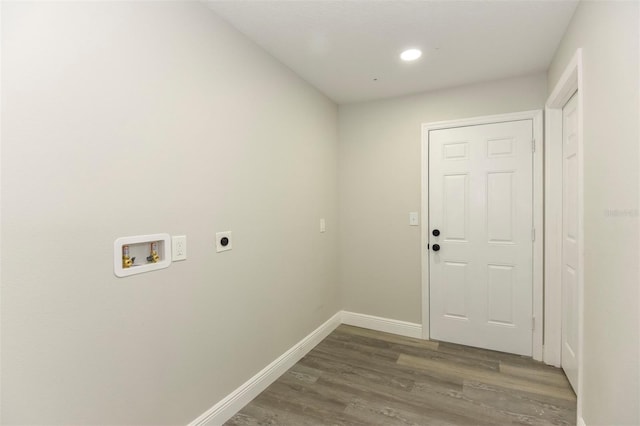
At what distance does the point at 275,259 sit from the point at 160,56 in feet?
5.04

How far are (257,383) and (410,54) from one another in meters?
2.70

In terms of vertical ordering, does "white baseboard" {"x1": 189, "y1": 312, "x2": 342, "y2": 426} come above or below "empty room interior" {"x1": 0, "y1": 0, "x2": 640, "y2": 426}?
below

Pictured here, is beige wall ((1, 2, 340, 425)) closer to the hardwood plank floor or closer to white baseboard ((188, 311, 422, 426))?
white baseboard ((188, 311, 422, 426))

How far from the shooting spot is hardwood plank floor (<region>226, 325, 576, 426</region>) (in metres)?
1.96

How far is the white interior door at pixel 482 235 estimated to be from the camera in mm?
2720

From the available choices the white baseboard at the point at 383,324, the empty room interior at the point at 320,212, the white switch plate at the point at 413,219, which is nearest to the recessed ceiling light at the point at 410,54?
the empty room interior at the point at 320,212

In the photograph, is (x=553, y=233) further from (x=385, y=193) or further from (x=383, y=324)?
(x=383, y=324)

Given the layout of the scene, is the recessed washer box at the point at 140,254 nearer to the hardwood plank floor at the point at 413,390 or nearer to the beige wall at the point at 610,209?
the hardwood plank floor at the point at 413,390

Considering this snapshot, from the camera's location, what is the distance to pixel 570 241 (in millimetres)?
2271

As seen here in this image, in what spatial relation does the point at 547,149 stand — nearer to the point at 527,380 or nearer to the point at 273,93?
the point at 527,380

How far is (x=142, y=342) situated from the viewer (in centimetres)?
149

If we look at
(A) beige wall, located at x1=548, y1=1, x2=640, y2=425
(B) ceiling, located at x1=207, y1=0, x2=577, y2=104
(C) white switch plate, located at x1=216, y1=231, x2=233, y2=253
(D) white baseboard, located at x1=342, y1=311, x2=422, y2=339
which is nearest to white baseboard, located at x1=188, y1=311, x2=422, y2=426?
(D) white baseboard, located at x1=342, y1=311, x2=422, y2=339

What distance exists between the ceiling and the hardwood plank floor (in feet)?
8.20

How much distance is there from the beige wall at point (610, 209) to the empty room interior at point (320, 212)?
1 centimetres
